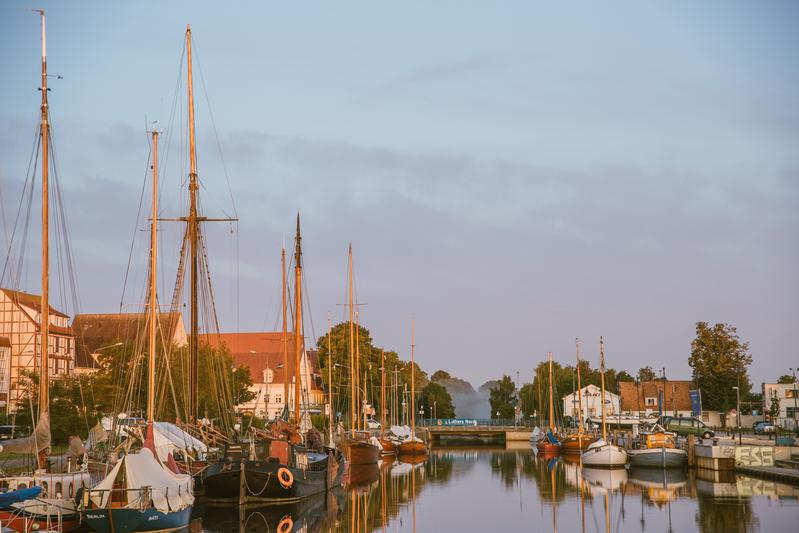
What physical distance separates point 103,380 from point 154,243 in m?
37.9

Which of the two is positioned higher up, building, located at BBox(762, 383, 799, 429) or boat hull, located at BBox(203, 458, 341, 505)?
building, located at BBox(762, 383, 799, 429)

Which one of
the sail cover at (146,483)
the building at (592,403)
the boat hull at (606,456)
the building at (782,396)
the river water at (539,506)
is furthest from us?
the building at (592,403)

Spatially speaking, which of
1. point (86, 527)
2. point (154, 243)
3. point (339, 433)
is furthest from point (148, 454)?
point (339, 433)

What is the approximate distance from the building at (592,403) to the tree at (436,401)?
65.2ft

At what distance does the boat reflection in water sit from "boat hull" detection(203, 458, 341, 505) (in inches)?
14.7

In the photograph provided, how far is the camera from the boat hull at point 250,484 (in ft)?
131

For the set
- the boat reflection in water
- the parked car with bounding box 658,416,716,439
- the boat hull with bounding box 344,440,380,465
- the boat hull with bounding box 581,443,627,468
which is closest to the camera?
the boat reflection in water

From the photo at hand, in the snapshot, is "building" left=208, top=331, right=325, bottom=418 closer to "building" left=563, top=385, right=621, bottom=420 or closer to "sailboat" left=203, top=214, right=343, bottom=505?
"building" left=563, top=385, right=621, bottom=420

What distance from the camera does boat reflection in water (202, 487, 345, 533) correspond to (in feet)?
115

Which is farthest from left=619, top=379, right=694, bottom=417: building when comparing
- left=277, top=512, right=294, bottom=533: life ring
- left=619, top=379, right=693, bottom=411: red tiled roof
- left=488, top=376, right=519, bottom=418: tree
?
left=277, top=512, right=294, bottom=533: life ring

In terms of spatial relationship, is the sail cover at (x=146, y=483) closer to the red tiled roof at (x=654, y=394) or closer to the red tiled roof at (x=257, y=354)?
the red tiled roof at (x=257, y=354)

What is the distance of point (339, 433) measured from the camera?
67.8 m

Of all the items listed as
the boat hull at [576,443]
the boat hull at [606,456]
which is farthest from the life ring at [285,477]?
the boat hull at [576,443]

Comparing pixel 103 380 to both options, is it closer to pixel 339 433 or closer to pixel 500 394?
pixel 339 433
